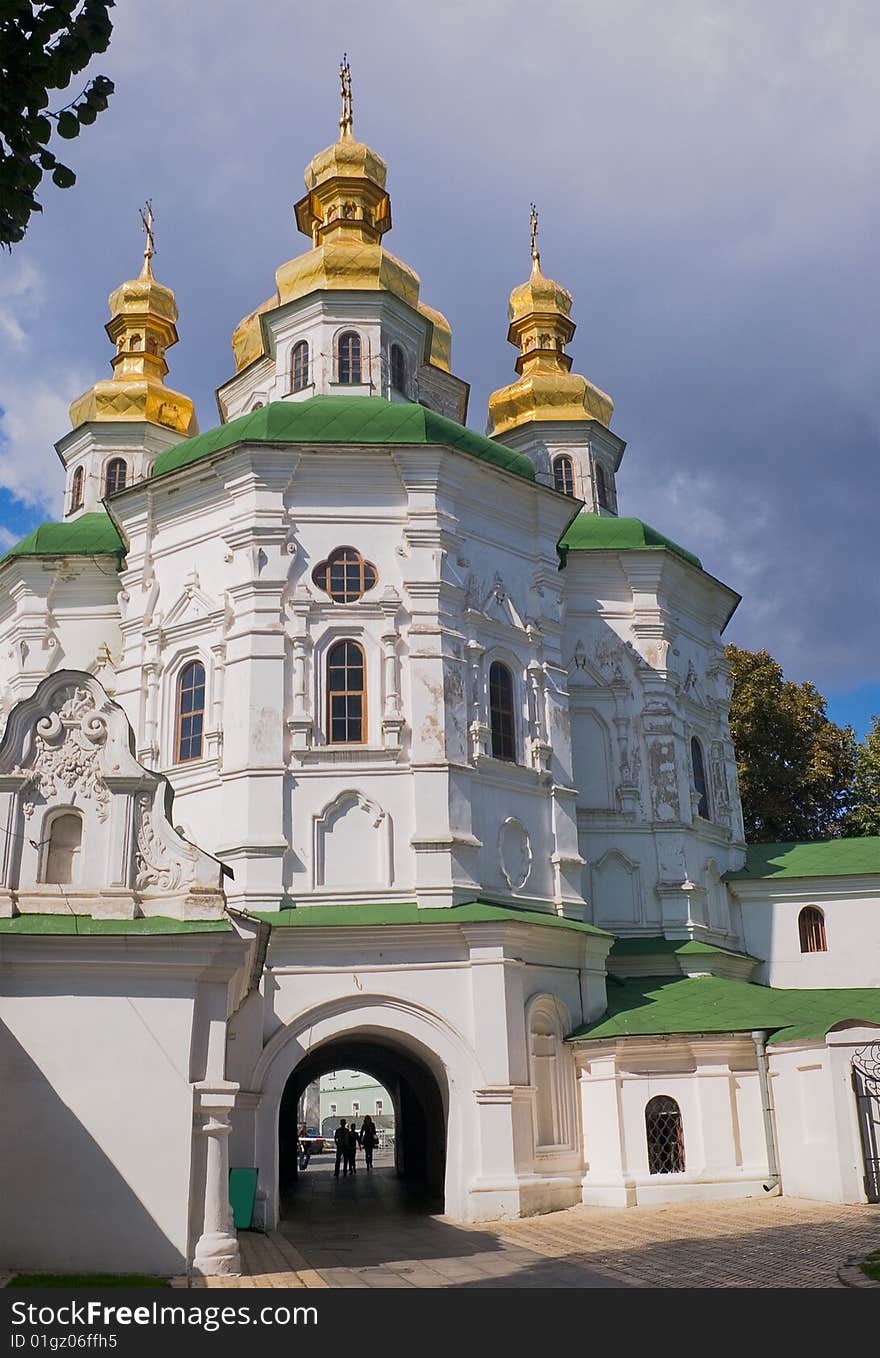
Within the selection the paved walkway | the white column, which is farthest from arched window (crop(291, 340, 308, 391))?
the white column

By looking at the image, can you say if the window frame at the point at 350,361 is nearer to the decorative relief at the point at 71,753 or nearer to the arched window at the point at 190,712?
the arched window at the point at 190,712

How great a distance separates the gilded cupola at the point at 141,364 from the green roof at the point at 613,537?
11321mm

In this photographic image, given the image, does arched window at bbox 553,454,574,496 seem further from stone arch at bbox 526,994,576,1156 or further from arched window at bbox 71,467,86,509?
stone arch at bbox 526,994,576,1156

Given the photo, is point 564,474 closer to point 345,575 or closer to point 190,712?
point 345,575

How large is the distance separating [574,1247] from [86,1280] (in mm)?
5526

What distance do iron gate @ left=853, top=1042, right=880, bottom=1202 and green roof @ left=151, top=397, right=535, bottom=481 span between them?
11.0m

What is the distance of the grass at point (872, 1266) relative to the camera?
10.5 metres

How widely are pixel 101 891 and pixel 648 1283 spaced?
6416 millimetres

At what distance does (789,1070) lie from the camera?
18.7 m

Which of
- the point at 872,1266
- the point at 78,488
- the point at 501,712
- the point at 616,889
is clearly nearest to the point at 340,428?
the point at 501,712

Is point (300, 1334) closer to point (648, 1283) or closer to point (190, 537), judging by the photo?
point (648, 1283)

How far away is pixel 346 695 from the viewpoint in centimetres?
2019

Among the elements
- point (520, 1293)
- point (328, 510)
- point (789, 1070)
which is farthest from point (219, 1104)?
point (328, 510)

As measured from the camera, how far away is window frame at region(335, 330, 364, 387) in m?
24.9
